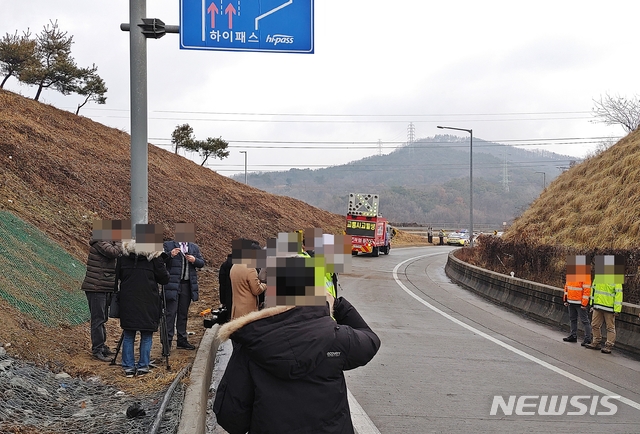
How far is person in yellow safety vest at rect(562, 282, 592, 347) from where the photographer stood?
11055 millimetres

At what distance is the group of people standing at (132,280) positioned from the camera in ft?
24.0

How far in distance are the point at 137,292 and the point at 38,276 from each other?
457 cm

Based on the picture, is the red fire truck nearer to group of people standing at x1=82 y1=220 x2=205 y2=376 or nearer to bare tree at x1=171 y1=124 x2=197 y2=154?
bare tree at x1=171 y1=124 x2=197 y2=154

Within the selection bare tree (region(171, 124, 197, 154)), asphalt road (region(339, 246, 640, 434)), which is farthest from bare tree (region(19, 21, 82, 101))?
asphalt road (region(339, 246, 640, 434))

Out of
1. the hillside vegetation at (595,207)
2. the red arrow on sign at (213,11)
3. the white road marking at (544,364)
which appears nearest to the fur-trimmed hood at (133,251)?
the red arrow on sign at (213,11)

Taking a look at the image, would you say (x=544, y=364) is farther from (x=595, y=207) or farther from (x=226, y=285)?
(x=595, y=207)

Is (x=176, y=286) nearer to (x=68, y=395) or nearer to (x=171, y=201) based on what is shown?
(x=68, y=395)

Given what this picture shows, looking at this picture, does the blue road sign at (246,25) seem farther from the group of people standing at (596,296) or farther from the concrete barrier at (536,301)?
the concrete barrier at (536,301)

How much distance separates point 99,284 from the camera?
7.96 metres

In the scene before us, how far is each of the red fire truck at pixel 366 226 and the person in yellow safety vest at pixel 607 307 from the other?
2933 centimetres

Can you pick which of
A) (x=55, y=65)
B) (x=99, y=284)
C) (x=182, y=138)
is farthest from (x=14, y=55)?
(x=99, y=284)

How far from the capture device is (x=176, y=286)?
28.8 ft

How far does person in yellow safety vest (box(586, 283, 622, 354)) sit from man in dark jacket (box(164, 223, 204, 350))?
6.59 meters

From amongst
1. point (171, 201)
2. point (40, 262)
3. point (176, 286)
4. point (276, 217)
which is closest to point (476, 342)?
point (176, 286)
